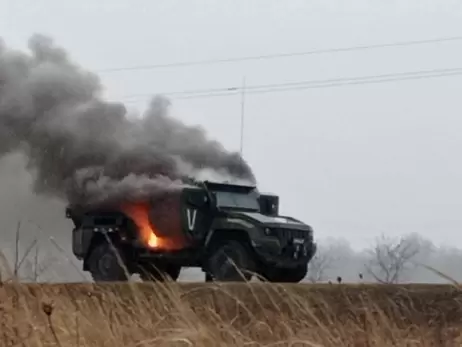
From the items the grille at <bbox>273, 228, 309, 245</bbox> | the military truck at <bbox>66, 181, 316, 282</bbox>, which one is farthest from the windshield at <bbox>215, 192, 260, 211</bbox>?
the grille at <bbox>273, 228, 309, 245</bbox>

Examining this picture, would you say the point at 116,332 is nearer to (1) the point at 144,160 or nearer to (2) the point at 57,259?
(2) the point at 57,259

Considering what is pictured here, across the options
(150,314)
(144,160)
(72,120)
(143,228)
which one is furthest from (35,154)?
(150,314)

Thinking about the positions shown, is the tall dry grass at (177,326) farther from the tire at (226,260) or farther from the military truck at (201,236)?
the military truck at (201,236)

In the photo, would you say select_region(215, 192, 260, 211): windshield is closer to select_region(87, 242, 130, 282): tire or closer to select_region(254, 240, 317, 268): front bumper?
select_region(254, 240, 317, 268): front bumper

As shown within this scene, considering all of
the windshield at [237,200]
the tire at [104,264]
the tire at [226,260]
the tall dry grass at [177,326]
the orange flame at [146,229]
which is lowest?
the tire at [104,264]

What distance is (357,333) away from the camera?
5113mm

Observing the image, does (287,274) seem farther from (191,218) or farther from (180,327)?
(180,327)

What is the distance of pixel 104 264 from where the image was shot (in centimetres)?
1902

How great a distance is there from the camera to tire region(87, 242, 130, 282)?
18.7 metres

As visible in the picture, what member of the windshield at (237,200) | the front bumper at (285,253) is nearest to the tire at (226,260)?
the front bumper at (285,253)

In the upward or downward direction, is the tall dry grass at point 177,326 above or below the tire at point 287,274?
above

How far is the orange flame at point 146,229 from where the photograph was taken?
18.3m

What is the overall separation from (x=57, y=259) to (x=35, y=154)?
60.8ft

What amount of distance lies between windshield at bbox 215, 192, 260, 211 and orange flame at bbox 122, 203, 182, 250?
119cm
